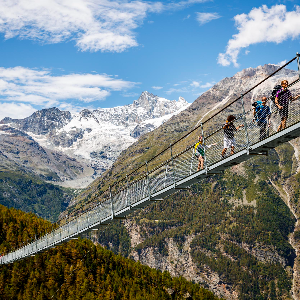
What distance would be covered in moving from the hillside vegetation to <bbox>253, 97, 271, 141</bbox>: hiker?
256 ft

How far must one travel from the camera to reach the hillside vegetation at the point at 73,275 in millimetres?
84000

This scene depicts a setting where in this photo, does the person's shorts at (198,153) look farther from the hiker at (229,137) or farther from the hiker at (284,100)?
the hiker at (284,100)

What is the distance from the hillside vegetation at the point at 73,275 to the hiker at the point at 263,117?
256 ft

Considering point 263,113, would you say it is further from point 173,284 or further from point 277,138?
point 173,284

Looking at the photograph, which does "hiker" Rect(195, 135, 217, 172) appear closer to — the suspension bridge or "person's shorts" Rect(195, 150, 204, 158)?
"person's shorts" Rect(195, 150, 204, 158)

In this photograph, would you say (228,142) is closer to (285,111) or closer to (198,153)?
(198,153)

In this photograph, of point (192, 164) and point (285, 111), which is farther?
point (192, 164)

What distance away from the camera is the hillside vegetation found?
84.0 m

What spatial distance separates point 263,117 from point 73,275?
312 ft

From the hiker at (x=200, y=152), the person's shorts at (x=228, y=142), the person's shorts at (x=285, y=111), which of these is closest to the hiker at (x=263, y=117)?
the person's shorts at (x=285, y=111)

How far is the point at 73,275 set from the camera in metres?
99.9

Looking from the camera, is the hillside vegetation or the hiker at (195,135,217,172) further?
the hillside vegetation

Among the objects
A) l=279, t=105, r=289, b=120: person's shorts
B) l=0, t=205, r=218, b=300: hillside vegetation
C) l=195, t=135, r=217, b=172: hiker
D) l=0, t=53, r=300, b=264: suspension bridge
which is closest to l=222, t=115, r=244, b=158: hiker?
l=0, t=53, r=300, b=264: suspension bridge

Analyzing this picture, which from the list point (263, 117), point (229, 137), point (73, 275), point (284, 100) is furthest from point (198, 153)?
point (73, 275)
